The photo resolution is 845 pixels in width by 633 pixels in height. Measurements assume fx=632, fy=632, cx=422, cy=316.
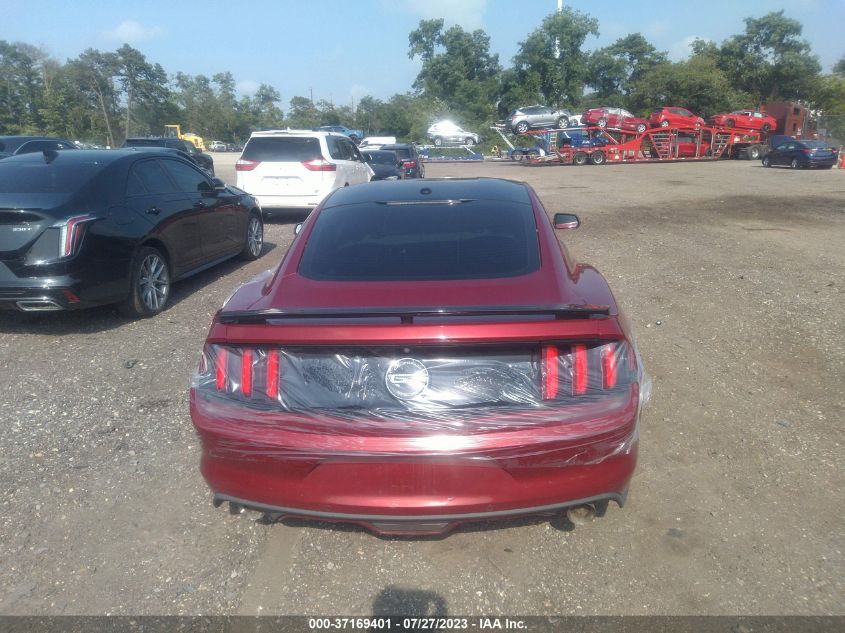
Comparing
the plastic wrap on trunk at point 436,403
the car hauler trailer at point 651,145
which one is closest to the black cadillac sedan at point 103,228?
the plastic wrap on trunk at point 436,403

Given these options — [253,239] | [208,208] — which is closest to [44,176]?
[208,208]

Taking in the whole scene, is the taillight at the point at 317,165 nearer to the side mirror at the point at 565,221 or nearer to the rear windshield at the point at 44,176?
the rear windshield at the point at 44,176

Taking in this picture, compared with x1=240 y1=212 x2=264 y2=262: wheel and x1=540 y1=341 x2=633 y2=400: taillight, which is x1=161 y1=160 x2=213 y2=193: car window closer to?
x1=240 y1=212 x2=264 y2=262: wheel

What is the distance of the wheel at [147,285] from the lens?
5992mm

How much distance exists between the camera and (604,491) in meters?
2.50

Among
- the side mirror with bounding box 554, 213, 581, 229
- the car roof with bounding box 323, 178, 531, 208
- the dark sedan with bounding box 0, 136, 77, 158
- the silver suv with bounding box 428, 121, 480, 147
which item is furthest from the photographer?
the silver suv with bounding box 428, 121, 480, 147

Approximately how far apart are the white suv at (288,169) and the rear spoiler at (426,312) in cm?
954

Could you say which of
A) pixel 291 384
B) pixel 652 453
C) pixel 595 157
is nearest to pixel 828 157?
pixel 595 157

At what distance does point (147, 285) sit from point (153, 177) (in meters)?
1.31

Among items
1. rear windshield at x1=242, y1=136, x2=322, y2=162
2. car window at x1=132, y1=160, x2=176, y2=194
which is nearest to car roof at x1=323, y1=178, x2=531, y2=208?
car window at x1=132, y1=160, x2=176, y2=194

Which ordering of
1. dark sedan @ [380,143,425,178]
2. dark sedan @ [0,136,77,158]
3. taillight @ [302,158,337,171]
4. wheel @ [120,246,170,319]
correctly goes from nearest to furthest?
1. wheel @ [120,246,170,319]
2. taillight @ [302,158,337,171]
3. dark sedan @ [0,136,77,158]
4. dark sedan @ [380,143,425,178]

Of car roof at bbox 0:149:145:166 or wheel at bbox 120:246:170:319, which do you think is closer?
wheel at bbox 120:246:170:319

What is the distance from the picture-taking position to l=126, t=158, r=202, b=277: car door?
6.34 meters

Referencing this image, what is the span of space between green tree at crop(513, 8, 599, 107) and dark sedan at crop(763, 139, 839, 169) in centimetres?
3850
